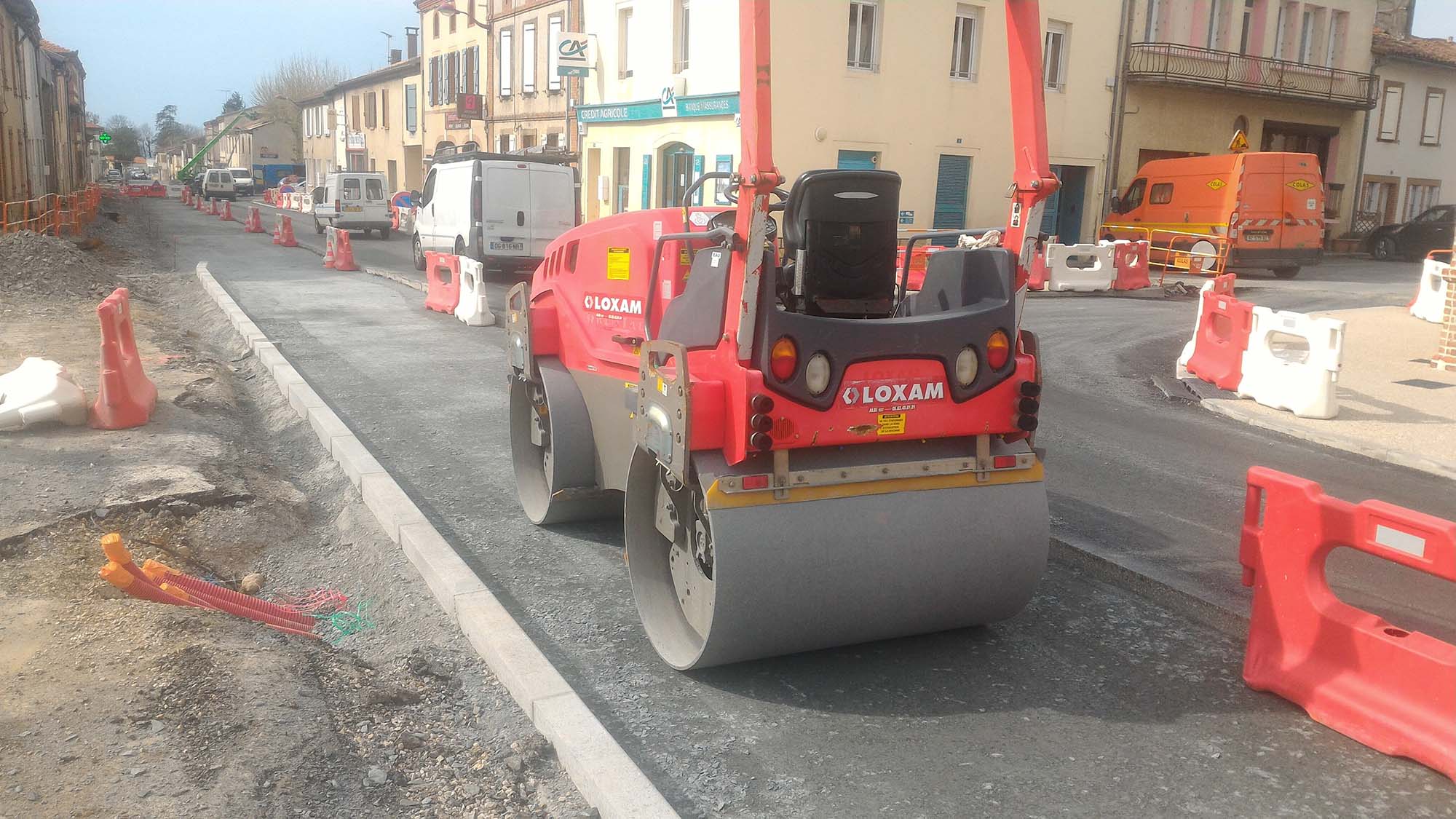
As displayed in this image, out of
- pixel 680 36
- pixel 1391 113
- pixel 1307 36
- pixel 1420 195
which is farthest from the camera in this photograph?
pixel 1420 195

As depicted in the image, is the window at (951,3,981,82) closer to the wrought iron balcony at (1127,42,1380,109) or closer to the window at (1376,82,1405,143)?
the wrought iron balcony at (1127,42,1380,109)

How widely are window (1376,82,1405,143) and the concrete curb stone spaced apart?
36.1 metres

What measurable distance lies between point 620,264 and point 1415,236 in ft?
107

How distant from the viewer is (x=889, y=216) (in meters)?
4.43

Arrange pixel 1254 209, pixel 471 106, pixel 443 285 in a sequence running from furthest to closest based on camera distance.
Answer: pixel 471 106 → pixel 1254 209 → pixel 443 285

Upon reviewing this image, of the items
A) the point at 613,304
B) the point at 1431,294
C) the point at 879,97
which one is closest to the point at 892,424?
the point at 613,304

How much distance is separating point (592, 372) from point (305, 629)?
189cm

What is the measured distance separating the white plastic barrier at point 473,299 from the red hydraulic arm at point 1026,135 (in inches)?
426

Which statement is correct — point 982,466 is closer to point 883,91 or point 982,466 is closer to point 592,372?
point 592,372

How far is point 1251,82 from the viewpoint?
29.5 m

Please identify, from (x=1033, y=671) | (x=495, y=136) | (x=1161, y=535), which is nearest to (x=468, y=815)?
(x=1033, y=671)

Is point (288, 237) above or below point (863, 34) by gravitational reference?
below

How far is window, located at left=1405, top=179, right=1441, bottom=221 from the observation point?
3553 centimetres

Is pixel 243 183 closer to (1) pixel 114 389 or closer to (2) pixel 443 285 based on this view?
(2) pixel 443 285
